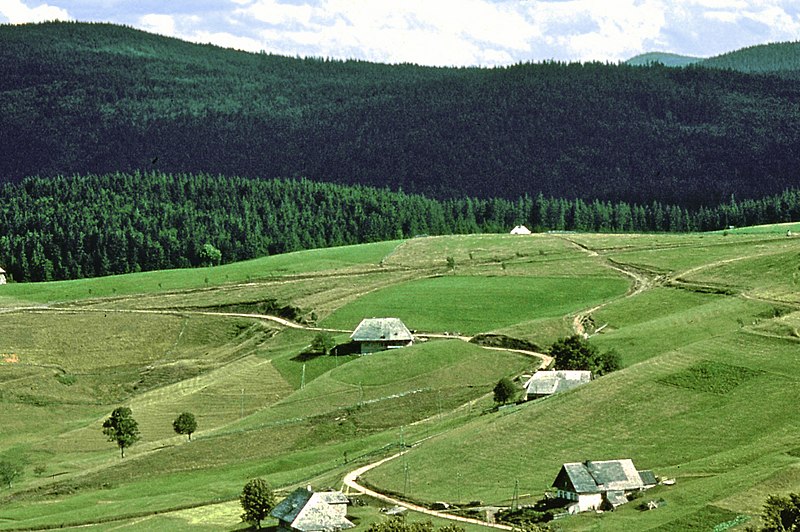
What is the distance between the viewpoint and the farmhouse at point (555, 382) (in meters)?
121

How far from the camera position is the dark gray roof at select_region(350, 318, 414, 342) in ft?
501

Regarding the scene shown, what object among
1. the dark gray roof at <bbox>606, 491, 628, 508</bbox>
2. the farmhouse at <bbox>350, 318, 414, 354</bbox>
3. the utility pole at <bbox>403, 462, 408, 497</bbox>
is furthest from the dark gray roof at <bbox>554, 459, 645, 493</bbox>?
the farmhouse at <bbox>350, 318, 414, 354</bbox>

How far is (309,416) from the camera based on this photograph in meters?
128

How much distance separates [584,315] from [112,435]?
55.6 m

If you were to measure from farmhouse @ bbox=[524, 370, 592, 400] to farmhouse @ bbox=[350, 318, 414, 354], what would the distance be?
103 ft

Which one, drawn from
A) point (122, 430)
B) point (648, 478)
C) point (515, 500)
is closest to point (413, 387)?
point (122, 430)

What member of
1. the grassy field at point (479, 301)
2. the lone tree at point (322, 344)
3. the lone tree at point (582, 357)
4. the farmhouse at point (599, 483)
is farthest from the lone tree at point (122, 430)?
the farmhouse at point (599, 483)

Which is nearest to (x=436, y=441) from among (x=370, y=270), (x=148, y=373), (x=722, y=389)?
(x=722, y=389)

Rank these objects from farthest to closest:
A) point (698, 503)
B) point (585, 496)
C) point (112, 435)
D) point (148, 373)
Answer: point (148, 373) → point (112, 435) → point (585, 496) → point (698, 503)

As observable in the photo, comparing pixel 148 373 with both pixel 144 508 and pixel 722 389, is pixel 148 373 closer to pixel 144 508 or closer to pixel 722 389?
pixel 144 508

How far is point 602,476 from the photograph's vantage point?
89.0 metres

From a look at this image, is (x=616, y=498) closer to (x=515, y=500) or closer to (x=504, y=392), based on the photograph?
(x=515, y=500)

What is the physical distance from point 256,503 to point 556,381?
3803 cm

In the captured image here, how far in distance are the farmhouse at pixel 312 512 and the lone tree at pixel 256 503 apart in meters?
0.72
